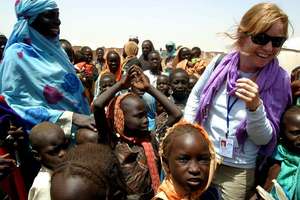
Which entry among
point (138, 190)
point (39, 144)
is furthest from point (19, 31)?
point (138, 190)

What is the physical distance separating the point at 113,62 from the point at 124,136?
4.46 meters

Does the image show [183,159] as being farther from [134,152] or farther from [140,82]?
[140,82]

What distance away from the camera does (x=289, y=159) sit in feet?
8.62

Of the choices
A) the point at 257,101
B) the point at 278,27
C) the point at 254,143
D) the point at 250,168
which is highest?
the point at 278,27

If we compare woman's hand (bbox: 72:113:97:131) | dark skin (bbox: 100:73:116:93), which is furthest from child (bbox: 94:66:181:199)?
dark skin (bbox: 100:73:116:93)

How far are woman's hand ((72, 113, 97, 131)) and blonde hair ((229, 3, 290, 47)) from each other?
4.24 ft

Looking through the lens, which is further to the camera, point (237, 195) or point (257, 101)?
point (237, 195)

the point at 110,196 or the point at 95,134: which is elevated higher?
the point at 110,196

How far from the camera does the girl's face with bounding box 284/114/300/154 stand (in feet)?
8.50

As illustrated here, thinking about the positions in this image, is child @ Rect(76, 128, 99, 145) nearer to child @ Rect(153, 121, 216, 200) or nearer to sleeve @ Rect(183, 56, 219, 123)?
sleeve @ Rect(183, 56, 219, 123)

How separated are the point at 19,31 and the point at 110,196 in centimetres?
203

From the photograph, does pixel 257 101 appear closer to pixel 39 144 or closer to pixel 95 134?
pixel 95 134

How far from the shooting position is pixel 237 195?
2752 millimetres

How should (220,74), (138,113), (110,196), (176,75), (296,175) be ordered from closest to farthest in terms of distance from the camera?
(110,196)
(296,175)
(220,74)
(138,113)
(176,75)
